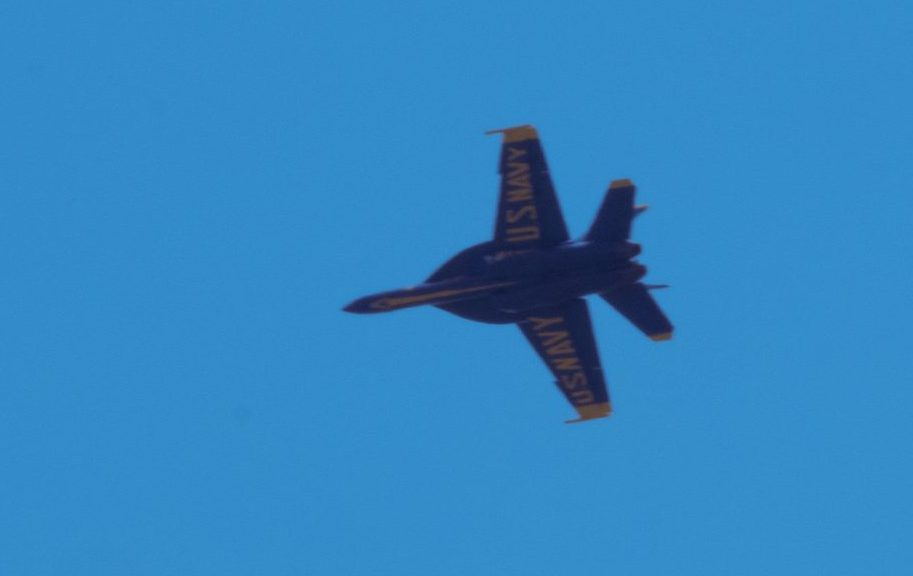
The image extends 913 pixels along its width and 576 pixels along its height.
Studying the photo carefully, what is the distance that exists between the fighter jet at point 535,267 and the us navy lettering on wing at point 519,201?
0.15 feet

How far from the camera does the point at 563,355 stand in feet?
367

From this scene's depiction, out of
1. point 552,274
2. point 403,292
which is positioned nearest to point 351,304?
point 403,292

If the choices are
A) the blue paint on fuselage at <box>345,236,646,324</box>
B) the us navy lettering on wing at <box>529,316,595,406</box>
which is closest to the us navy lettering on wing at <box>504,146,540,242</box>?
the blue paint on fuselage at <box>345,236,646,324</box>

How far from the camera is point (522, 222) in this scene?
106250 mm

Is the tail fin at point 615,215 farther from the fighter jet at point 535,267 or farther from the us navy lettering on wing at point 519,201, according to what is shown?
the us navy lettering on wing at point 519,201

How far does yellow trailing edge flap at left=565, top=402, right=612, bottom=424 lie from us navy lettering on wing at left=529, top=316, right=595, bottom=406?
0.25 meters

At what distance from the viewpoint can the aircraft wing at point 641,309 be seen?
108062mm

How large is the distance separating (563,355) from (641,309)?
17.9ft

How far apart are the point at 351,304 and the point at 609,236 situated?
12.4 m

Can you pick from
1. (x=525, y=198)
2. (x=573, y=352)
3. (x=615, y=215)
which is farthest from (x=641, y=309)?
(x=525, y=198)

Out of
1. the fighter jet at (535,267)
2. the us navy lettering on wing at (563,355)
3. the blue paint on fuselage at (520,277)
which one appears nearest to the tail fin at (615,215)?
the fighter jet at (535,267)

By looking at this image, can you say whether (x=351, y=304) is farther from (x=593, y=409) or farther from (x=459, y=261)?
Answer: (x=593, y=409)

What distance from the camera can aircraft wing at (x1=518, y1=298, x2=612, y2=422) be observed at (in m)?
111

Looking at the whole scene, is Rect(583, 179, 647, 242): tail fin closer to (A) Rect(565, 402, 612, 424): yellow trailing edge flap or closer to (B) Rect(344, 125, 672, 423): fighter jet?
(B) Rect(344, 125, 672, 423): fighter jet
